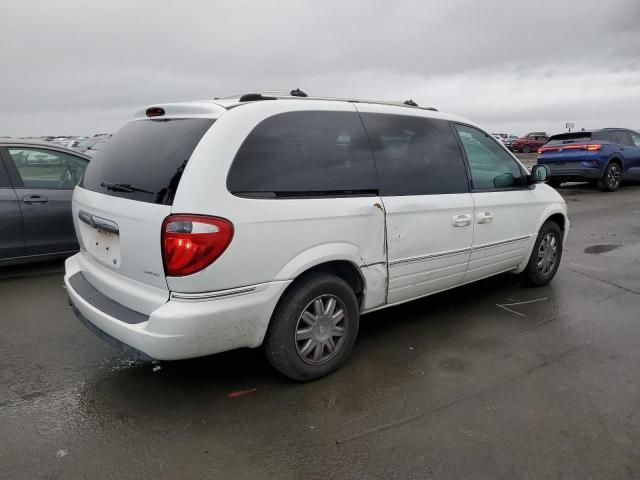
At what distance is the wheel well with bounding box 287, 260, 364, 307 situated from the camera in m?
3.18

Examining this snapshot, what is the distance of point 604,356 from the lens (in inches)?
141

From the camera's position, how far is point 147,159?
2977 millimetres

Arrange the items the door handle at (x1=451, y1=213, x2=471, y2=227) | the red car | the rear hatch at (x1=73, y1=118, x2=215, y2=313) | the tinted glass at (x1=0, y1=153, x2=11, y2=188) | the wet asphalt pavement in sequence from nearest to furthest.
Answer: the wet asphalt pavement → the rear hatch at (x1=73, y1=118, x2=215, y2=313) → the door handle at (x1=451, y1=213, x2=471, y2=227) → the tinted glass at (x1=0, y1=153, x2=11, y2=188) → the red car

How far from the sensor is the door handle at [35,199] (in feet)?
17.3

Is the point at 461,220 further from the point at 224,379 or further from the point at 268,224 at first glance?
the point at 224,379

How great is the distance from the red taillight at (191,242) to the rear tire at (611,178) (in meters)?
12.9

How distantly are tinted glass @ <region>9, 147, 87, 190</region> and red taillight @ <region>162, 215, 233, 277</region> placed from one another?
12.0 feet

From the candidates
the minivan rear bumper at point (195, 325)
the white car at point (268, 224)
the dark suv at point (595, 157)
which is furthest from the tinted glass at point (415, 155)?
the dark suv at point (595, 157)

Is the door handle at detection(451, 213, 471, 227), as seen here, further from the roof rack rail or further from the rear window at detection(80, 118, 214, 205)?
the rear window at detection(80, 118, 214, 205)

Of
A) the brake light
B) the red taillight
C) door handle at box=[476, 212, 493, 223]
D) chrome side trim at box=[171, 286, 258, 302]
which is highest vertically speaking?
the brake light

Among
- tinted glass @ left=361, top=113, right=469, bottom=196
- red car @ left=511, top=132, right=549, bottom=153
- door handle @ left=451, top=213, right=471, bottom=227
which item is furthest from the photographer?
red car @ left=511, top=132, right=549, bottom=153

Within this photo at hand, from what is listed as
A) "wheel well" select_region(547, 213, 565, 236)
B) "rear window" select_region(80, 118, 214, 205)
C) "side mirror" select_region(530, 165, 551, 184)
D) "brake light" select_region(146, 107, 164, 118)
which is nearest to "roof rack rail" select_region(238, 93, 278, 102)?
"rear window" select_region(80, 118, 214, 205)

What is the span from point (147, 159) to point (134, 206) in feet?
1.14

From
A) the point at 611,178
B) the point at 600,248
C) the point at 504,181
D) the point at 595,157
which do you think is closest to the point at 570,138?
the point at 595,157
